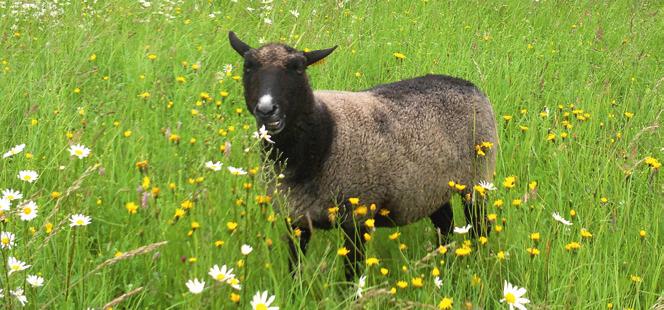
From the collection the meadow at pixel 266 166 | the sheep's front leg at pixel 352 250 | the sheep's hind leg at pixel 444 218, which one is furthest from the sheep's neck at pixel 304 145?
the sheep's hind leg at pixel 444 218

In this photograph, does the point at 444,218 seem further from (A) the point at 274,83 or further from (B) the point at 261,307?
(B) the point at 261,307

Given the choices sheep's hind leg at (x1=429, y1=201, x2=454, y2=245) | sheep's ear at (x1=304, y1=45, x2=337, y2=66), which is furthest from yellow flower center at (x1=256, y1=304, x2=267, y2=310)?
sheep's hind leg at (x1=429, y1=201, x2=454, y2=245)

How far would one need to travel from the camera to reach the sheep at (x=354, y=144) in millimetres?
3432

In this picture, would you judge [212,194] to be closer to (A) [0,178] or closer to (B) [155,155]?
(B) [155,155]

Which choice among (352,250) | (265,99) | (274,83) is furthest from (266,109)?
(352,250)

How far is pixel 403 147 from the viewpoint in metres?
3.76

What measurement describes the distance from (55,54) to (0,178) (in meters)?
2.07

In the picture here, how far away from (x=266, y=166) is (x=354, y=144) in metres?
0.54

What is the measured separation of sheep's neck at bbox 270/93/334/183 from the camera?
3.50m

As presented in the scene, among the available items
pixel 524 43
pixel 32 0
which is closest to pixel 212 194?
pixel 32 0

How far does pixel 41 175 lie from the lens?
3.62 meters

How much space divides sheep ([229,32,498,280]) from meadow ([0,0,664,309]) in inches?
7.6

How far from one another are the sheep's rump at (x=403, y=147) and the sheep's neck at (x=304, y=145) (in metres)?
0.05

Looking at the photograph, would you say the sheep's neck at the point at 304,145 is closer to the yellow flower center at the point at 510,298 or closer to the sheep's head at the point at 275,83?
the sheep's head at the point at 275,83
